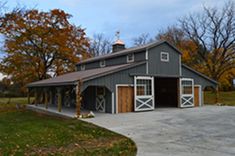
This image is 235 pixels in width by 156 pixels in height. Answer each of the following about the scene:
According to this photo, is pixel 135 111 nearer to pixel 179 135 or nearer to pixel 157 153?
pixel 179 135

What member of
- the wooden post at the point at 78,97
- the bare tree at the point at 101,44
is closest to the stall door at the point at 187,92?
the wooden post at the point at 78,97

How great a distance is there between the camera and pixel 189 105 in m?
21.0

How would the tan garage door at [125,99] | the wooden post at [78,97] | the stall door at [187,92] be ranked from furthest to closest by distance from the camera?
the stall door at [187,92]
the tan garage door at [125,99]
the wooden post at [78,97]

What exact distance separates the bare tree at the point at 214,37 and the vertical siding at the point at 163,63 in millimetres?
14034

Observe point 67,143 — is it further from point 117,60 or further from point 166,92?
point 166,92

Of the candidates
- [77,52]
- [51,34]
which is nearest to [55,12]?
[51,34]

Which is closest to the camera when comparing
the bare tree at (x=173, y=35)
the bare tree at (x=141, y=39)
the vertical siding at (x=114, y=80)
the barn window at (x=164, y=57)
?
the vertical siding at (x=114, y=80)

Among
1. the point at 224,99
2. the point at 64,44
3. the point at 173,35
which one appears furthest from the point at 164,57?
the point at 173,35

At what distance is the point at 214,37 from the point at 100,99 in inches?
853

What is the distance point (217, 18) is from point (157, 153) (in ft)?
102

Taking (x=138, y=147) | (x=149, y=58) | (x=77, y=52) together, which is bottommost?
(x=138, y=147)

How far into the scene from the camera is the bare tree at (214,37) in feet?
105

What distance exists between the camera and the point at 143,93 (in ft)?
59.0

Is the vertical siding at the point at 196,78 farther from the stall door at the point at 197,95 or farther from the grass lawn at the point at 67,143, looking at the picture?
the grass lawn at the point at 67,143
